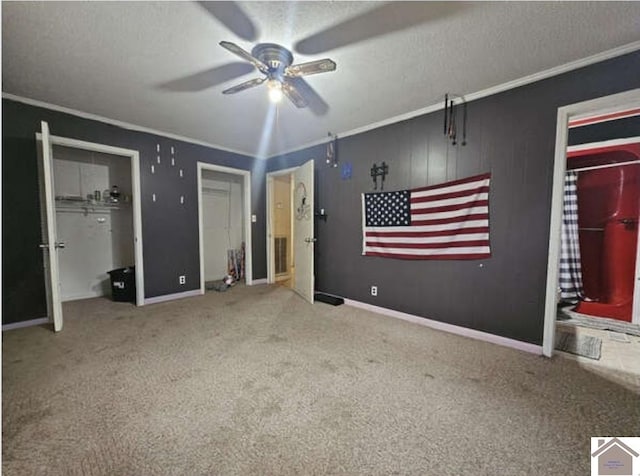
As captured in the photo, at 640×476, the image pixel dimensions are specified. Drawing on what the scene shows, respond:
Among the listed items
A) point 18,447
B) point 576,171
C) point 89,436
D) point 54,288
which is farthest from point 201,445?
point 576,171

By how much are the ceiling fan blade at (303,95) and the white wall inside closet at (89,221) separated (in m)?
3.20

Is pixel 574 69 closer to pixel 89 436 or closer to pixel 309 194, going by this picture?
pixel 309 194

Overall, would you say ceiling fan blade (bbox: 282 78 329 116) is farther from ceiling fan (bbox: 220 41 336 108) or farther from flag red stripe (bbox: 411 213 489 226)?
flag red stripe (bbox: 411 213 489 226)

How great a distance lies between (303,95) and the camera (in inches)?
118

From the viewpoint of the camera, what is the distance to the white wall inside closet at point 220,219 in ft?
17.6

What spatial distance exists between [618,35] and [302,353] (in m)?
3.30

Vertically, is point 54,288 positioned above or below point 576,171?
below

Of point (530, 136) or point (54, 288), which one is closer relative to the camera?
point (530, 136)

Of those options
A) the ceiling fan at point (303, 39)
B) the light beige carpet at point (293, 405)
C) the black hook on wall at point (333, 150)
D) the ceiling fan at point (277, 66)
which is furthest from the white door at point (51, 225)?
the black hook on wall at point (333, 150)

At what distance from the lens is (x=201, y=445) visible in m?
1.68

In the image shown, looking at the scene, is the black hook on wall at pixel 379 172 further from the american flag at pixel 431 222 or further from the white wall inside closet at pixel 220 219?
the white wall inside closet at pixel 220 219

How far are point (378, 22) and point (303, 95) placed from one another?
1.11 m

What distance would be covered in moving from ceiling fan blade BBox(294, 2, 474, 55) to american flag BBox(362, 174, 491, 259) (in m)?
1.52

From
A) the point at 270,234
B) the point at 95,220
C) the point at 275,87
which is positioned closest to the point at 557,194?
the point at 275,87
